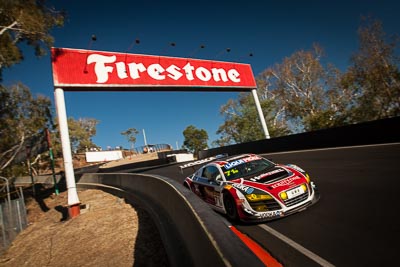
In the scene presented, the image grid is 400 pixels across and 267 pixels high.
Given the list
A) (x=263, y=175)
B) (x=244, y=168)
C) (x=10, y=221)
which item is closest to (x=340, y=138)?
(x=244, y=168)

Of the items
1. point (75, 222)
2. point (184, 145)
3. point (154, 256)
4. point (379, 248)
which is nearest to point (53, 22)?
point (75, 222)

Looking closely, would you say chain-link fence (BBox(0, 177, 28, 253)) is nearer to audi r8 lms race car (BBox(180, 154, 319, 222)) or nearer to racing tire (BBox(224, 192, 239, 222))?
audi r8 lms race car (BBox(180, 154, 319, 222))

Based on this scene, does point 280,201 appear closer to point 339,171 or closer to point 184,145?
point 339,171

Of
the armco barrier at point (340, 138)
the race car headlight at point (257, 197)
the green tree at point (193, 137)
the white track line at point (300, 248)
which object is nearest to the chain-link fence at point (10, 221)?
the race car headlight at point (257, 197)

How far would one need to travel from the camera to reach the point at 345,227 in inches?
172

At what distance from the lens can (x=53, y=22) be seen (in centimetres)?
1969

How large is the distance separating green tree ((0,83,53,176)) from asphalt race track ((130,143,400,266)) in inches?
916

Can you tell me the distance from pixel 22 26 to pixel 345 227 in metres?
21.6

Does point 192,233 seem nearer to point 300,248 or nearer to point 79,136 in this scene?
point 300,248

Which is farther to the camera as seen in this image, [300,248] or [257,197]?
[257,197]

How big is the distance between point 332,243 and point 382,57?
2965 centimetres

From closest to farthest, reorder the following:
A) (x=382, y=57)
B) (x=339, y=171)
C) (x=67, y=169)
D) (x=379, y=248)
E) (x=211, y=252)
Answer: (x=211, y=252) → (x=379, y=248) → (x=339, y=171) → (x=67, y=169) → (x=382, y=57)

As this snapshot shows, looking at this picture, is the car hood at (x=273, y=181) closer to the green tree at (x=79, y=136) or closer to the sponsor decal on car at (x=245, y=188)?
the sponsor decal on car at (x=245, y=188)

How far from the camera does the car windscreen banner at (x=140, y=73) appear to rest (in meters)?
13.6
